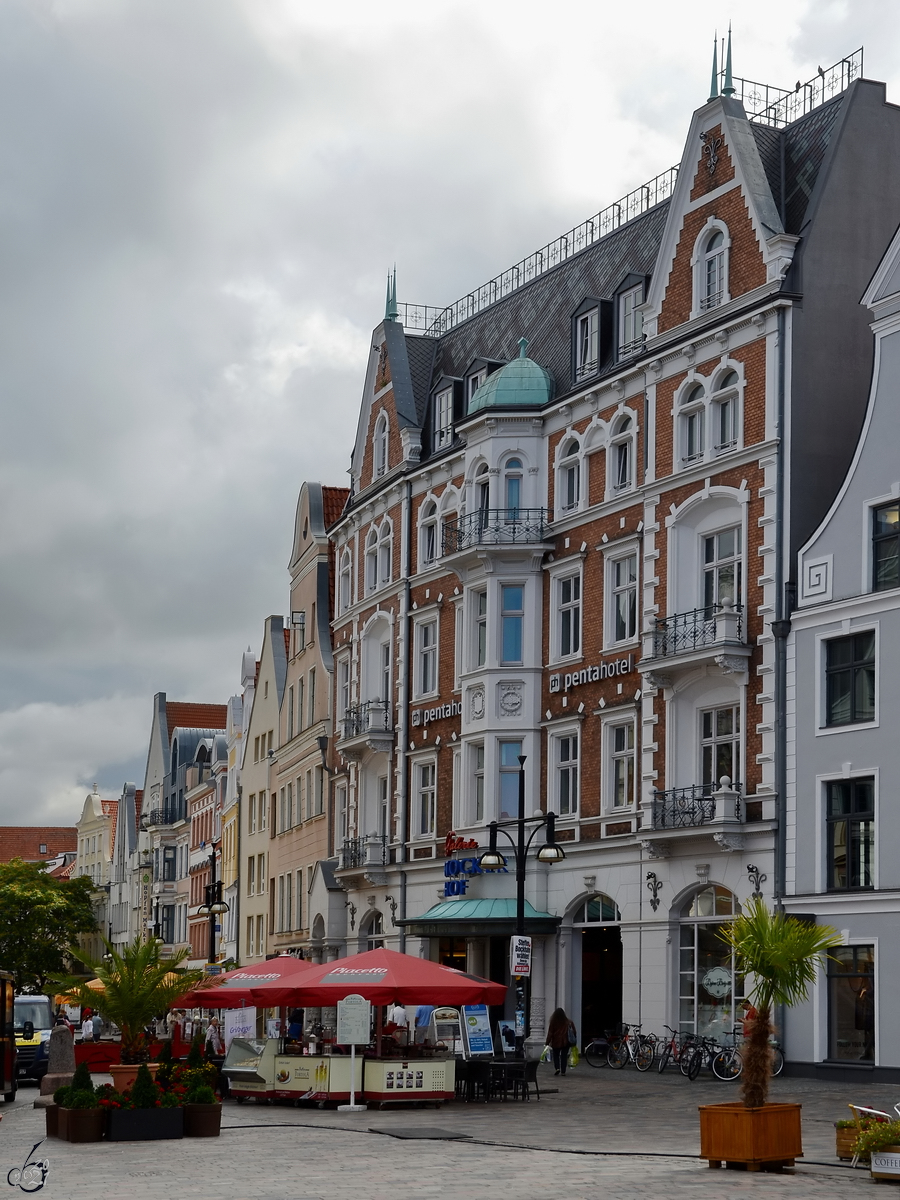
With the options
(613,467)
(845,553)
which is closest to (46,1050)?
(613,467)

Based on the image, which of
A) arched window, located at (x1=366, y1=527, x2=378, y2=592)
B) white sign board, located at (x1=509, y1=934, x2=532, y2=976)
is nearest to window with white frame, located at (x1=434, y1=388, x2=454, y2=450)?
arched window, located at (x1=366, y1=527, x2=378, y2=592)

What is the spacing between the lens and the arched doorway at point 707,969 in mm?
39281

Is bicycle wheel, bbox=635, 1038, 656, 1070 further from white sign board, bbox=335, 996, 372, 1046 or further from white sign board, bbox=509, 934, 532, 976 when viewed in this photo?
white sign board, bbox=335, 996, 372, 1046

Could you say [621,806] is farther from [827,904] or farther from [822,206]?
[822,206]

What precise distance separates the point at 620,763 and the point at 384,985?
566 inches

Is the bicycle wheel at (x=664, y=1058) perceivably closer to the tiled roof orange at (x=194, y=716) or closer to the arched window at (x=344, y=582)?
the arched window at (x=344, y=582)

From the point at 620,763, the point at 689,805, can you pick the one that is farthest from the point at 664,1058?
the point at 620,763

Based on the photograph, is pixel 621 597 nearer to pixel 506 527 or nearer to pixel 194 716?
pixel 506 527

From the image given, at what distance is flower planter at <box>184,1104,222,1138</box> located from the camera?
2488 cm

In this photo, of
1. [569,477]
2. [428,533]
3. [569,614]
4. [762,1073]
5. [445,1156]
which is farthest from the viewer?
[428,533]

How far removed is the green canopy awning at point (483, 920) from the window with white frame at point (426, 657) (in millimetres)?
7954

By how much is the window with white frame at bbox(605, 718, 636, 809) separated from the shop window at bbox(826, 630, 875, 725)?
7.10 meters

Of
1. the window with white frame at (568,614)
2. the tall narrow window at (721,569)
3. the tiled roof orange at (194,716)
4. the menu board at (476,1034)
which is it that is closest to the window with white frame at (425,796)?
the window with white frame at (568,614)

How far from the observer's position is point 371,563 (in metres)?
58.0
